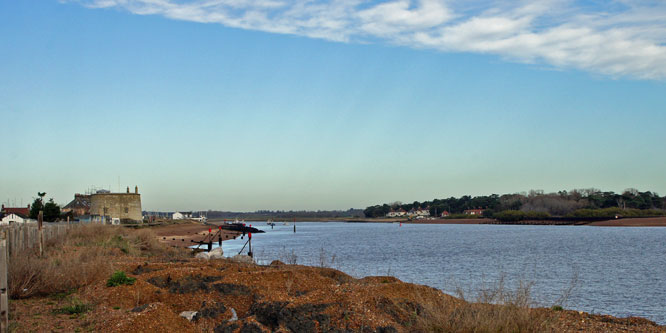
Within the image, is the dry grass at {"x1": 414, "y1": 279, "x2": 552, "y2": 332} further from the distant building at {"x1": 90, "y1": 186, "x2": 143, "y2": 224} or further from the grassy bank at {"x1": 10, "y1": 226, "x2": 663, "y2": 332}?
the distant building at {"x1": 90, "y1": 186, "x2": 143, "y2": 224}

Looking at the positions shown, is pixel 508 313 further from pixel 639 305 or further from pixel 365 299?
pixel 639 305

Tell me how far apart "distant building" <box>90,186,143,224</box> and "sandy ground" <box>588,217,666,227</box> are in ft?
384

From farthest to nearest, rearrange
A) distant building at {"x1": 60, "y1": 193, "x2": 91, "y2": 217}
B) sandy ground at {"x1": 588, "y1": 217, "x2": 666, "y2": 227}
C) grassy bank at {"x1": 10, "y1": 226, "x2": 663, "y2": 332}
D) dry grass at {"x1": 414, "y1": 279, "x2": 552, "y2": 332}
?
sandy ground at {"x1": 588, "y1": 217, "x2": 666, "y2": 227} < distant building at {"x1": 60, "y1": 193, "x2": 91, "y2": 217} < grassy bank at {"x1": 10, "y1": 226, "x2": 663, "y2": 332} < dry grass at {"x1": 414, "y1": 279, "x2": 552, "y2": 332}

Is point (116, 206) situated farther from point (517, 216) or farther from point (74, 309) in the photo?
point (517, 216)

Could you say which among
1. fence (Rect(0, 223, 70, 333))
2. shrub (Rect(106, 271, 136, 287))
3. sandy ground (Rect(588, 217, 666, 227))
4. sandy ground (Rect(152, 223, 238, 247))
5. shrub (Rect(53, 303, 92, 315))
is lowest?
sandy ground (Rect(588, 217, 666, 227))

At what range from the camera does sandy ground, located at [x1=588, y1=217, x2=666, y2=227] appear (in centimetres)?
14350

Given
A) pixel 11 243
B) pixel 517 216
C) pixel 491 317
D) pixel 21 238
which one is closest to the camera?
pixel 491 317

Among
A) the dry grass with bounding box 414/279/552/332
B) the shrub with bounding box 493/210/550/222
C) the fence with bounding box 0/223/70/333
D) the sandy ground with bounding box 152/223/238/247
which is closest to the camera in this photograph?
the fence with bounding box 0/223/70/333

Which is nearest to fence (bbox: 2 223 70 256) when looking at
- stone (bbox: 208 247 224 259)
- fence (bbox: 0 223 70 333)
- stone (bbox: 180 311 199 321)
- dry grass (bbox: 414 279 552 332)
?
fence (bbox: 0 223 70 333)

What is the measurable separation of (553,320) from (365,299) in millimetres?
4024

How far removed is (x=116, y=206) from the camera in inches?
3479

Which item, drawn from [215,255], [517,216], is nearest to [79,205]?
[215,255]

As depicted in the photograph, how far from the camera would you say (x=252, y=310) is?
1348 cm

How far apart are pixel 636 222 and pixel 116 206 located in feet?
413
